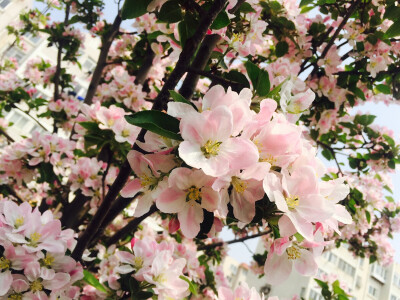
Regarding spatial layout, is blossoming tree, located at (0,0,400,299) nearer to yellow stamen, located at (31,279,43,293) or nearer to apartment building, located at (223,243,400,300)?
yellow stamen, located at (31,279,43,293)

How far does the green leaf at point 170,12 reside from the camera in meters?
0.80

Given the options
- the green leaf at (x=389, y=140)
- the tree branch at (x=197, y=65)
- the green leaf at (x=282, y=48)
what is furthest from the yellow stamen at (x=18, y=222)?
the green leaf at (x=389, y=140)

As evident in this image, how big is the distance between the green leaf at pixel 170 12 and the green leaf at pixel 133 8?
5cm

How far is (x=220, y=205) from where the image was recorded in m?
0.66

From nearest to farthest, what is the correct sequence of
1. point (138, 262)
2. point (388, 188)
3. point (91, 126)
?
point (138, 262), point (91, 126), point (388, 188)

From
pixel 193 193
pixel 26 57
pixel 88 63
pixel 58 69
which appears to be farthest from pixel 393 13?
pixel 88 63

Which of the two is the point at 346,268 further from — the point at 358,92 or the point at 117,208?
the point at 117,208

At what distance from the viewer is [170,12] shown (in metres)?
0.81

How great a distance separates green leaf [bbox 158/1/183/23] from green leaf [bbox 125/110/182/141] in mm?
302

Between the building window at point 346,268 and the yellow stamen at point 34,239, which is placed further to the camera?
the building window at point 346,268

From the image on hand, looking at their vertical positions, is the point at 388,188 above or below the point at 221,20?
above

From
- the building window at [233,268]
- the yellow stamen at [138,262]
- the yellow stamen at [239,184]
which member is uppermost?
the building window at [233,268]

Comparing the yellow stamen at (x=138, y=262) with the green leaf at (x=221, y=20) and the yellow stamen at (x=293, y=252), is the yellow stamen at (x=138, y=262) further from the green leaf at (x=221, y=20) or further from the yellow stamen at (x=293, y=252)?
the green leaf at (x=221, y=20)

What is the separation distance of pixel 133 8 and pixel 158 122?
0.31m
